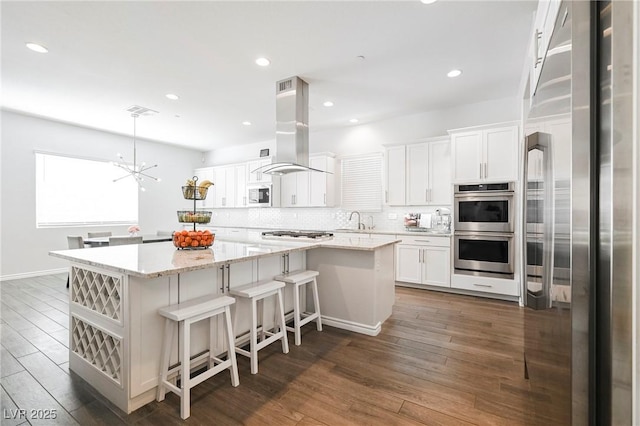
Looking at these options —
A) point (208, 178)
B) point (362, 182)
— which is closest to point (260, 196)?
point (208, 178)

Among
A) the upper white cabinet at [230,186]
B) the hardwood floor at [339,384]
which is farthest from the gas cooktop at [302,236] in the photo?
the upper white cabinet at [230,186]

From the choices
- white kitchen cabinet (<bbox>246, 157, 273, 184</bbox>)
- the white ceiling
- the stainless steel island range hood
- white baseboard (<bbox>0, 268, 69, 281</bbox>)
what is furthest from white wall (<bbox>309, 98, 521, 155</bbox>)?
white baseboard (<bbox>0, 268, 69, 281</bbox>)

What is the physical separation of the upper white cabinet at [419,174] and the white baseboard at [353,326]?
8.49ft

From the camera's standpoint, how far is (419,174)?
4918 millimetres

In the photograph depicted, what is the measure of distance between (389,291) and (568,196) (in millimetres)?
2756

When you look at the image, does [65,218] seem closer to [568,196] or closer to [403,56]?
[403,56]

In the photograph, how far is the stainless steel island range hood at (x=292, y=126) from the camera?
376cm

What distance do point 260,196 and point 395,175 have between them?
10.4 feet

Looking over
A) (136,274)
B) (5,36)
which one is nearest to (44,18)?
(5,36)

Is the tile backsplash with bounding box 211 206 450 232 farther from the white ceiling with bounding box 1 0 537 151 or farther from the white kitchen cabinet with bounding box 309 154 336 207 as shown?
the white ceiling with bounding box 1 0 537 151

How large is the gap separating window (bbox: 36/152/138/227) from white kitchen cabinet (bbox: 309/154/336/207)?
4.32m

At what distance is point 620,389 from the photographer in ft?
1.91

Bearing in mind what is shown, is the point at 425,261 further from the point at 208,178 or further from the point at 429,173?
the point at 208,178

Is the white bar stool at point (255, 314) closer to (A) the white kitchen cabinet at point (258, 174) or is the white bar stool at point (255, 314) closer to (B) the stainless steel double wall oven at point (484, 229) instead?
(B) the stainless steel double wall oven at point (484, 229)
